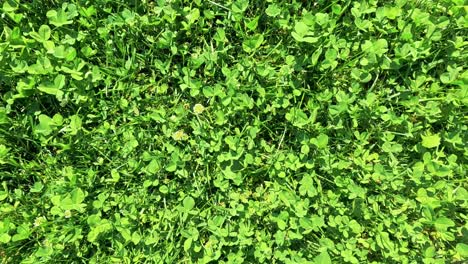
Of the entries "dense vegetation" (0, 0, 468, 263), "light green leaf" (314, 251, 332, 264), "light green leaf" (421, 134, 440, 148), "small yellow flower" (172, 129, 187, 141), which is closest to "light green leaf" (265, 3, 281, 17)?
"dense vegetation" (0, 0, 468, 263)

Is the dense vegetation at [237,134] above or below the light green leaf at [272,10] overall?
below

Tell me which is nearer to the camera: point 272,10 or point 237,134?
point 272,10

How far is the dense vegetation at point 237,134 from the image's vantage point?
1729mm

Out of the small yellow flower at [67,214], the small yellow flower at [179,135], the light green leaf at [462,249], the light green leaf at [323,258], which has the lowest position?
the light green leaf at [323,258]

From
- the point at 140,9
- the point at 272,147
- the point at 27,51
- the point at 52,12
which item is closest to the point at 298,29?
the point at 272,147

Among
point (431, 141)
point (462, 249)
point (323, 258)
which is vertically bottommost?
point (323, 258)

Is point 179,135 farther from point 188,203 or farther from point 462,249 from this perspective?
point 462,249

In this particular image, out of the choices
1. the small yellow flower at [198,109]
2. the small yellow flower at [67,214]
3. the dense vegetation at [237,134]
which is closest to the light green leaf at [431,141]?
the dense vegetation at [237,134]

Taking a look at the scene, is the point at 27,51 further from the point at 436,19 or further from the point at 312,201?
the point at 436,19

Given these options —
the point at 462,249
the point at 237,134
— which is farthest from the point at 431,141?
the point at 237,134

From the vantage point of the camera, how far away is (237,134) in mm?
1806

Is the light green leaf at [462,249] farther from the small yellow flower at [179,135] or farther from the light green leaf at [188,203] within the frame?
the small yellow flower at [179,135]

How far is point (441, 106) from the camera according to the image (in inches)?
71.1

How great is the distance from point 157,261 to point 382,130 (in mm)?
1225
